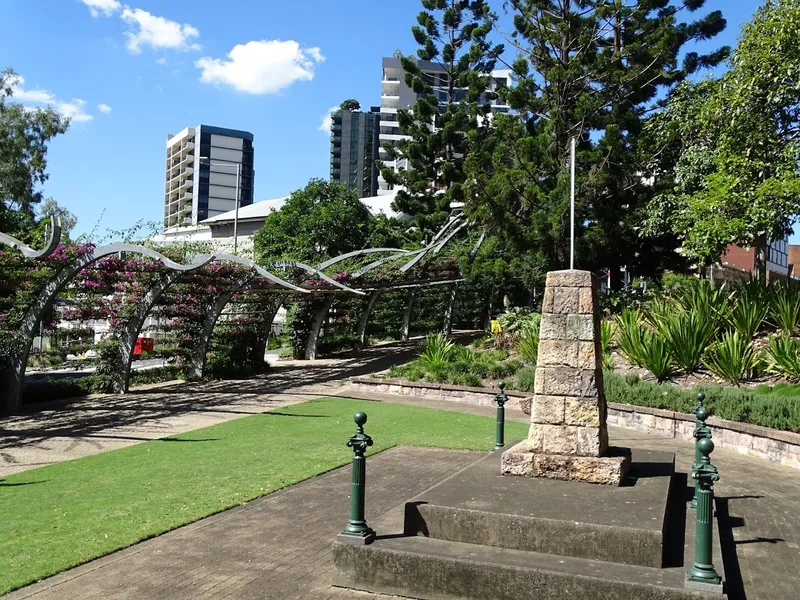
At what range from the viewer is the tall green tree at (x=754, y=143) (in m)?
13.3

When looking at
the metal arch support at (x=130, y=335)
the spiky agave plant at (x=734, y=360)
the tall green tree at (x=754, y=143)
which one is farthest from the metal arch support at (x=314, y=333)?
the spiky agave plant at (x=734, y=360)

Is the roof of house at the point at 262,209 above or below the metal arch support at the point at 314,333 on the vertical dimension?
above

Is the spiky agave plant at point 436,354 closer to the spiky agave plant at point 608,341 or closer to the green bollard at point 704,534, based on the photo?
the spiky agave plant at point 608,341

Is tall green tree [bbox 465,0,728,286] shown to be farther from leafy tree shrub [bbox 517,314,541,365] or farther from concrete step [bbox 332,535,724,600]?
concrete step [bbox 332,535,724,600]

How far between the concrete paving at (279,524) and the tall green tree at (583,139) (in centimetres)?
759

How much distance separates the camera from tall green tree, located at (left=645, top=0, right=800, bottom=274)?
1334 centimetres

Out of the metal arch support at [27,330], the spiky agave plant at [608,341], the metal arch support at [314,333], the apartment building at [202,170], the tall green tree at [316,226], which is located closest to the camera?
the metal arch support at [27,330]

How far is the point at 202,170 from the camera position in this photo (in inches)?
4109

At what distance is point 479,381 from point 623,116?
9105mm

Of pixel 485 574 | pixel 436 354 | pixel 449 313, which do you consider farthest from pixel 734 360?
pixel 449 313

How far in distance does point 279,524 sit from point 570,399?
2605mm

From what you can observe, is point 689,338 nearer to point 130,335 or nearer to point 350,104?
point 130,335

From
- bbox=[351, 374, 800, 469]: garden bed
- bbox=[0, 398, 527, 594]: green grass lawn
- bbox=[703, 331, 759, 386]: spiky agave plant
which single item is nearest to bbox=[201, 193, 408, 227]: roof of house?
bbox=[351, 374, 800, 469]: garden bed

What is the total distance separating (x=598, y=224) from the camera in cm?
1883
